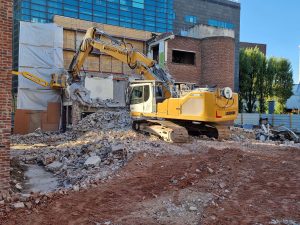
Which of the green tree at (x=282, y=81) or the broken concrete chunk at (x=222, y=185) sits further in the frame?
the green tree at (x=282, y=81)

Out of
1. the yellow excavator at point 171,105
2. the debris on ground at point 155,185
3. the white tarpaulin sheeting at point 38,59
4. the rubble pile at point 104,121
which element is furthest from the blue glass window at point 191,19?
the debris on ground at point 155,185

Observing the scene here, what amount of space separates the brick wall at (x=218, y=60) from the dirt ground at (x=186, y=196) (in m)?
19.0

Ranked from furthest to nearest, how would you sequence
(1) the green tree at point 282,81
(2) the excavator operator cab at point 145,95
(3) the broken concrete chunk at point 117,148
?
(1) the green tree at point 282,81
(2) the excavator operator cab at point 145,95
(3) the broken concrete chunk at point 117,148

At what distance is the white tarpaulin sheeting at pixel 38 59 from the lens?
25.3 m

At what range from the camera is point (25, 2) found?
3522 centimetres

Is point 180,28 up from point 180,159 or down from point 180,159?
up

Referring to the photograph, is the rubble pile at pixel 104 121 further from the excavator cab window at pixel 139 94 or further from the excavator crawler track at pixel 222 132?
the excavator crawler track at pixel 222 132

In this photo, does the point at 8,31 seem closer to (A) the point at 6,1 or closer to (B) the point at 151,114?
(A) the point at 6,1

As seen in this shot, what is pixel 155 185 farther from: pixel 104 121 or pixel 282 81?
pixel 282 81

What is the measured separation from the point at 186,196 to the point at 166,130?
6878mm

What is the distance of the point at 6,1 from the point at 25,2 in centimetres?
2965

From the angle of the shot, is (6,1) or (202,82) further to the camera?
(202,82)

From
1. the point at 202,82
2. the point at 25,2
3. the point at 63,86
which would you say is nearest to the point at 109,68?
the point at 63,86

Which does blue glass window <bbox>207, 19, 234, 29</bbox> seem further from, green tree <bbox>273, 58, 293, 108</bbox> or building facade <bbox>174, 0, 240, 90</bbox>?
green tree <bbox>273, 58, 293, 108</bbox>
